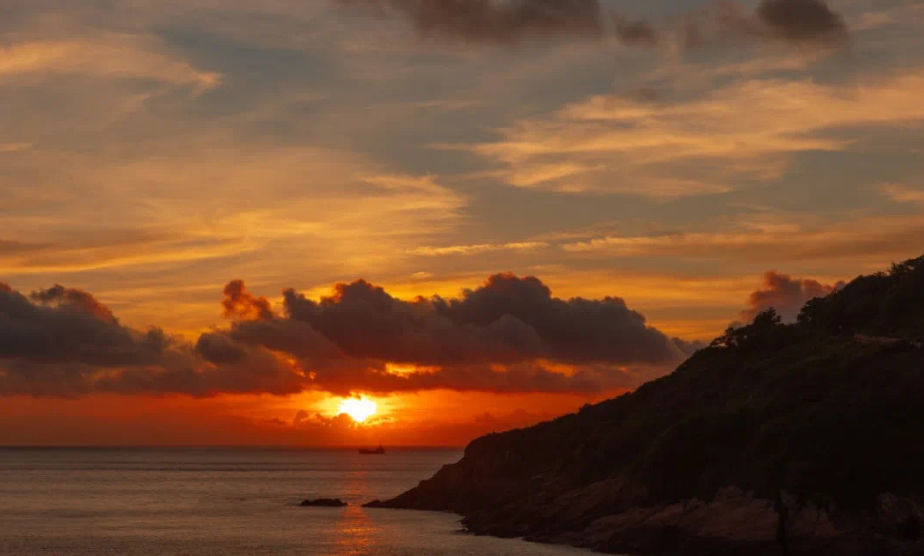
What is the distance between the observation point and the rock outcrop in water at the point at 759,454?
261 feet

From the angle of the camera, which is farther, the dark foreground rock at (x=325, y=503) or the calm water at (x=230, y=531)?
the dark foreground rock at (x=325, y=503)

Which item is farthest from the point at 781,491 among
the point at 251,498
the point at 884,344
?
the point at 251,498

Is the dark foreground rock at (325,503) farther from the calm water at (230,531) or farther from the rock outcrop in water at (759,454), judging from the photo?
the rock outcrop in water at (759,454)

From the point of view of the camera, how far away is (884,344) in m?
98.4

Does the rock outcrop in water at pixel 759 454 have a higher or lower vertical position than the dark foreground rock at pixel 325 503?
higher

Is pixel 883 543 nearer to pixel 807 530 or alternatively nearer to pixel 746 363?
pixel 807 530

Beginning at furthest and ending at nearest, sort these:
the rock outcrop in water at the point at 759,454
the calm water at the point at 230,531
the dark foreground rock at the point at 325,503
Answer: the dark foreground rock at the point at 325,503 < the calm water at the point at 230,531 < the rock outcrop in water at the point at 759,454

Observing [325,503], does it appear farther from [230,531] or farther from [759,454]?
[759,454]

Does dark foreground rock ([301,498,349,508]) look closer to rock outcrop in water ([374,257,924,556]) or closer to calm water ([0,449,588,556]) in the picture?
calm water ([0,449,588,556])

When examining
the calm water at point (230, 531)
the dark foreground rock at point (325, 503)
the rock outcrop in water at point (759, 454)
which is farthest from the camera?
the dark foreground rock at point (325, 503)

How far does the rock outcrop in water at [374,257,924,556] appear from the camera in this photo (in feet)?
261

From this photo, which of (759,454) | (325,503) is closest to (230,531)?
(325,503)

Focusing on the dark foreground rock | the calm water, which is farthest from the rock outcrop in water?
the dark foreground rock

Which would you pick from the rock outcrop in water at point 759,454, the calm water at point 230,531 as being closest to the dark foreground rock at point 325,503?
the calm water at point 230,531
